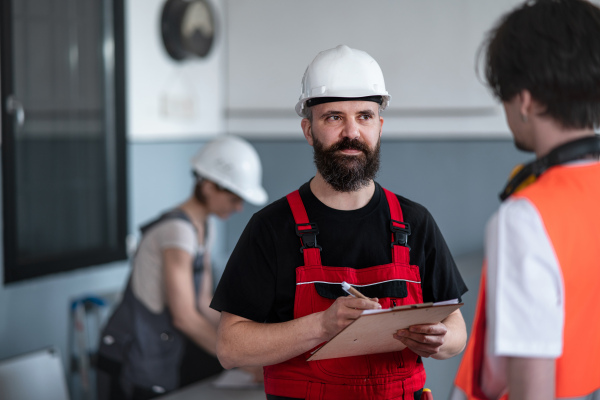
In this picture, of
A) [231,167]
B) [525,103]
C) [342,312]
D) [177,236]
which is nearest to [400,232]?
[342,312]

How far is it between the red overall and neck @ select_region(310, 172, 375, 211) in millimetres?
67

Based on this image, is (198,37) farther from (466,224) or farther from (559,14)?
(559,14)

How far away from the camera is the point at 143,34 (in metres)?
3.62

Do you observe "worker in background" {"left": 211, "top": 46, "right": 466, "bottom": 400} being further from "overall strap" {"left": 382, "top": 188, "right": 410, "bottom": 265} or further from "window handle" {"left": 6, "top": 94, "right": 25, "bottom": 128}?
"window handle" {"left": 6, "top": 94, "right": 25, "bottom": 128}

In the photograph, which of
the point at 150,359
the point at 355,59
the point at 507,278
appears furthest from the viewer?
the point at 150,359

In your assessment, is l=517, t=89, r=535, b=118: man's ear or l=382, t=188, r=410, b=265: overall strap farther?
l=382, t=188, r=410, b=265: overall strap

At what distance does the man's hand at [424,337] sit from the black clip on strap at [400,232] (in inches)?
7.5

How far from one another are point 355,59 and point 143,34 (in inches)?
99.3

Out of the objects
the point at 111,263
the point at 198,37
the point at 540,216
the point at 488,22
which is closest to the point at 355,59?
the point at 540,216

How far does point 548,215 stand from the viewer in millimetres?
900

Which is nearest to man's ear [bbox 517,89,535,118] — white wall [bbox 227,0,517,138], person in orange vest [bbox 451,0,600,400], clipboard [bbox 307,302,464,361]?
person in orange vest [bbox 451,0,600,400]

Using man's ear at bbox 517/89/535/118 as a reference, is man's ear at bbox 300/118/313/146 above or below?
below

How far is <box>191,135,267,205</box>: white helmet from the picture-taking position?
8.88 ft

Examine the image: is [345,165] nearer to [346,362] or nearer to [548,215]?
[346,362]
